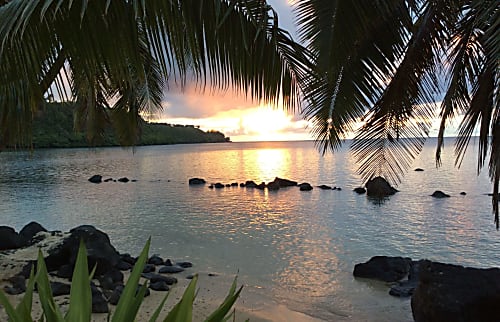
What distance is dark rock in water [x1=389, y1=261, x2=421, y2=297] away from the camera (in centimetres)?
845

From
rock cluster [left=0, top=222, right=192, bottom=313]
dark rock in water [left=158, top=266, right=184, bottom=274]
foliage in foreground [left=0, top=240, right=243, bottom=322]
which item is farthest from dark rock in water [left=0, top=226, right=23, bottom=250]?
foliage in foreground [left=0, top=240, right=243, bottom=322]

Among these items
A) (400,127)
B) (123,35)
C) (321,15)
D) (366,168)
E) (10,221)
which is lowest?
(10,221)

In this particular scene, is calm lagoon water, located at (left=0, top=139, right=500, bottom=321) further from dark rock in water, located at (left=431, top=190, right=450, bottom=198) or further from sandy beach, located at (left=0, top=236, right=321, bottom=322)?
dark rock in water, located at (left=431, top=190, right=450, bottom=198)

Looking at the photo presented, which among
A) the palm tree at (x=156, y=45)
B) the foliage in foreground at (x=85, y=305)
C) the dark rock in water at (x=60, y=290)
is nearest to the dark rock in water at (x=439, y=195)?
the dark rock in water at (x=60, y=290)

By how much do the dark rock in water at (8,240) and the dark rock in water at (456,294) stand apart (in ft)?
27.3

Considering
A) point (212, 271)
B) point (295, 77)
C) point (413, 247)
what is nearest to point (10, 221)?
point (212, 271)

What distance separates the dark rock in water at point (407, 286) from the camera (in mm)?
8445

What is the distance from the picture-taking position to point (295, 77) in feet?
10.1

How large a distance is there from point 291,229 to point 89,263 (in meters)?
9.21

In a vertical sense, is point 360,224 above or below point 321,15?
below

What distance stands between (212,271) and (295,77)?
789cm

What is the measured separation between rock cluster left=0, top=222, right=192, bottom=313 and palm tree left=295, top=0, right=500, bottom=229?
12.7 ft

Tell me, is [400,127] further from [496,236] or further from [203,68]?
[496,236]

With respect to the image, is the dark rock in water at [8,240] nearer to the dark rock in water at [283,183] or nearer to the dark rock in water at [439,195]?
the dark rock in water at [439,195]
